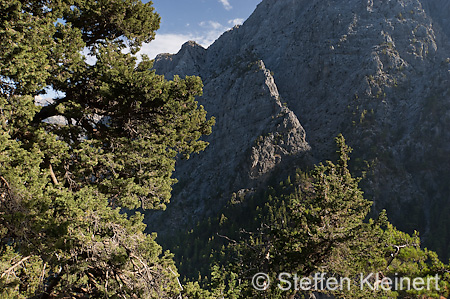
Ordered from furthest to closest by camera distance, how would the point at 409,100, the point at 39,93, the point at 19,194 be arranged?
the point at 409,100, the point at 39,93, the point at 19,194

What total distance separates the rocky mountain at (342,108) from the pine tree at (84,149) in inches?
3746

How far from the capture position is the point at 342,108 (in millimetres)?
111312

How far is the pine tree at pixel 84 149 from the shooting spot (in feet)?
18.8

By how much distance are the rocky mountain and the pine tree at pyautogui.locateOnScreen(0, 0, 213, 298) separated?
95.2 metres

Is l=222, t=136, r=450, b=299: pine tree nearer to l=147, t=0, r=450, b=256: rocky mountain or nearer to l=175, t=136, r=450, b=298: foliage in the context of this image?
l=175, t=136, r=450, b=298: foliage

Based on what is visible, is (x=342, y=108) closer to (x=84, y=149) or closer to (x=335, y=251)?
(x=335, y=251)

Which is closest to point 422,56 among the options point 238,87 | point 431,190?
point 431,190

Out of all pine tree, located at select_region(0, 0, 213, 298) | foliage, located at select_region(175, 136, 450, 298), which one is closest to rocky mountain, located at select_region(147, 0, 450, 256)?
foliage, located at select_region(175, 136, 450, 298)

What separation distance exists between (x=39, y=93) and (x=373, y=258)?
34.6 feet

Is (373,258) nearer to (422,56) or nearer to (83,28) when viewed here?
A: (83,28)

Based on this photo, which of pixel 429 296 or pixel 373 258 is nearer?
pixel 429 296

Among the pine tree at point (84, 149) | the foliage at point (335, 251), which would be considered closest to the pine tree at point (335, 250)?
the foliage at point (335, 251)

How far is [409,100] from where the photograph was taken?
106 meters

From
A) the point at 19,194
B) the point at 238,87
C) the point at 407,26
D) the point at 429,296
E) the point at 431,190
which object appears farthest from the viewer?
the point at 238,87
